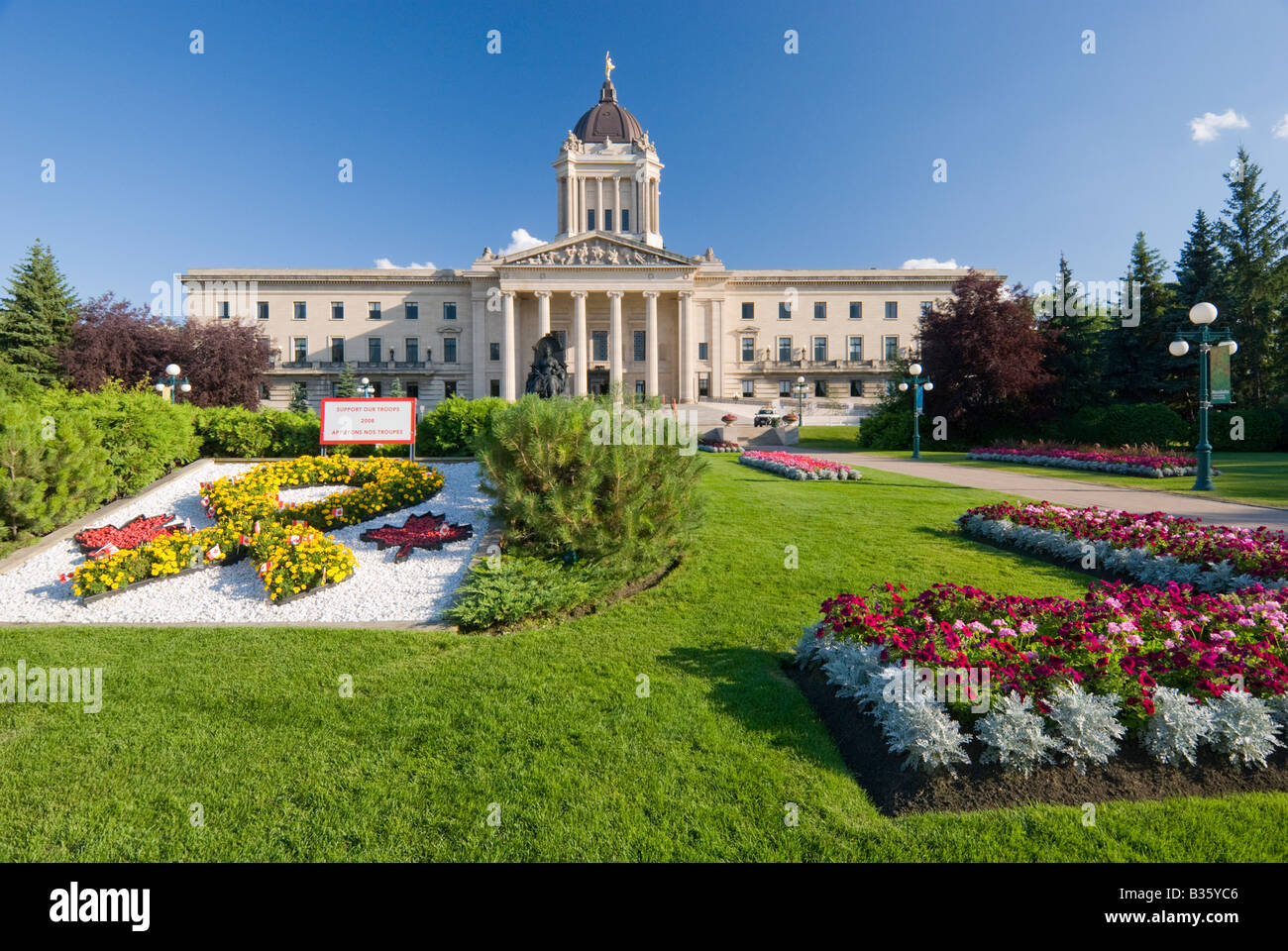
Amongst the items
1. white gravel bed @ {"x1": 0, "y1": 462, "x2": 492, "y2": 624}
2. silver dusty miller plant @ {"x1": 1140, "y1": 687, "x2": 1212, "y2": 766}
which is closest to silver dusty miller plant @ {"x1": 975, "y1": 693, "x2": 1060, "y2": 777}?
silver dusty miller plant @ {"x1": 1140, "y1": 687, "x2": 1212, "y2": 766}

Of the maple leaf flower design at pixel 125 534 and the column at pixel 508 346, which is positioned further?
the column at pixel 508 346

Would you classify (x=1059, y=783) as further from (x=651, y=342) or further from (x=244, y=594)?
(x=651, y=342)

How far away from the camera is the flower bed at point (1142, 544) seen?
6.52 metres

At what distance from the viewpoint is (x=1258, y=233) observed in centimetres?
4141

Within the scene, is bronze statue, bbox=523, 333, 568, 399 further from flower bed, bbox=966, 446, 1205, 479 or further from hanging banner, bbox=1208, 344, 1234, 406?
flower bed, bbox=966, 446, 1205, 479

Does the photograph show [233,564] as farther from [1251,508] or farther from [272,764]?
[1251,508]

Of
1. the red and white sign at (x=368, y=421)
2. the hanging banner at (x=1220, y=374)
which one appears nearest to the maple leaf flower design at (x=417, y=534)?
the red and white sign at (x=368, y=421)

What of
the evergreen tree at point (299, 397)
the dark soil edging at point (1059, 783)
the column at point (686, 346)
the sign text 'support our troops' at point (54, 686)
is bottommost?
the dark soil edging at point (1059, 783)

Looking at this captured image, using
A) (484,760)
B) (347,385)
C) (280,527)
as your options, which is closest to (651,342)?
(347,385)

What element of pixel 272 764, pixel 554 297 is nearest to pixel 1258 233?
pixel 554 297

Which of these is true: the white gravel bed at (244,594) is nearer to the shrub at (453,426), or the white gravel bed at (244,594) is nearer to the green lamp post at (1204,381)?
the shrub at (453,426)

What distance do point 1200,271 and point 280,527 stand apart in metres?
43.3

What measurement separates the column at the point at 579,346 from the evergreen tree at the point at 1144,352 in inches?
1385

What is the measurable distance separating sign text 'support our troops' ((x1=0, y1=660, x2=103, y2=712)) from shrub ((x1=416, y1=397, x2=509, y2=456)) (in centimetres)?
780
